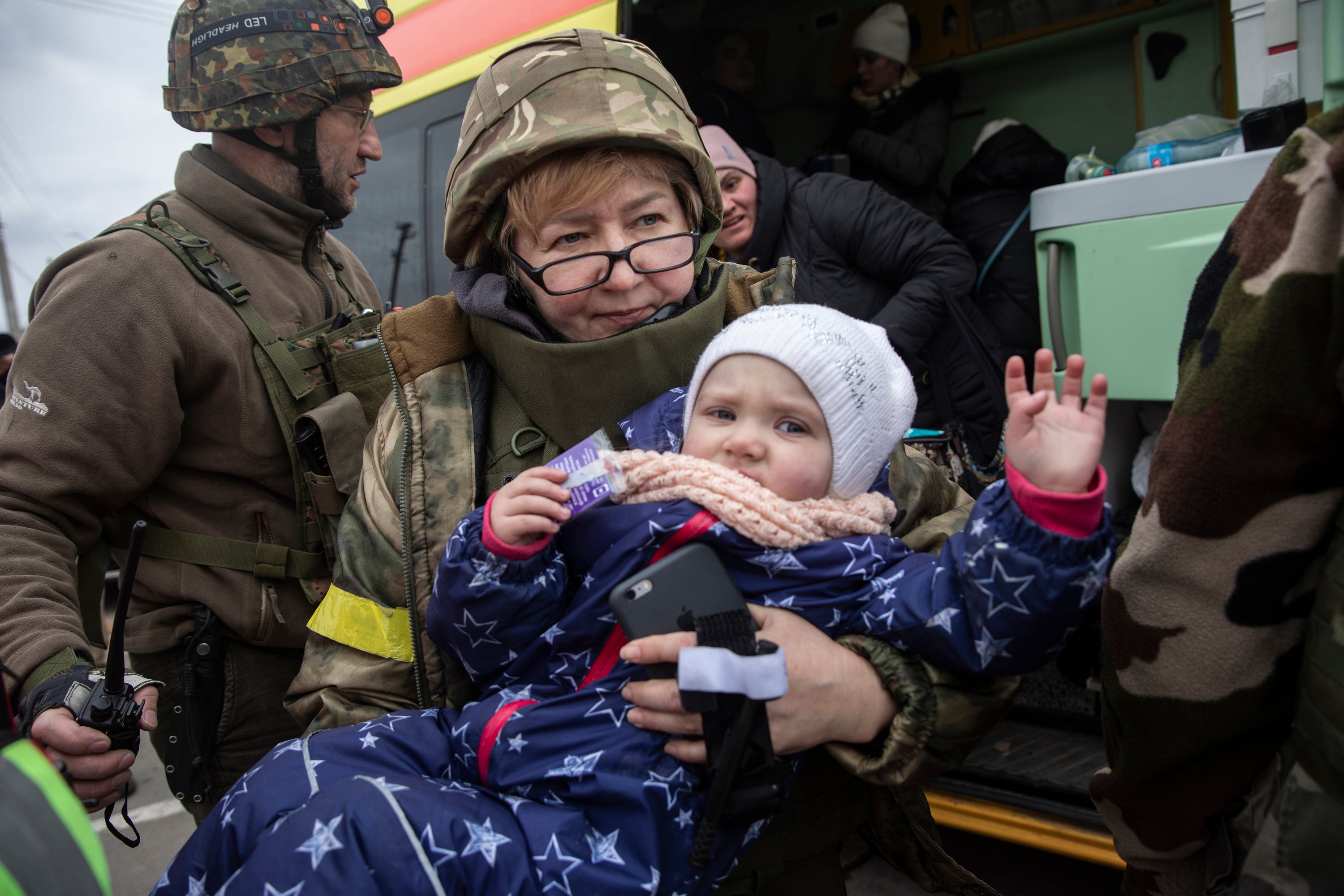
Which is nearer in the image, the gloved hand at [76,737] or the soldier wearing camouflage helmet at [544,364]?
the gloved hand at [76,737]

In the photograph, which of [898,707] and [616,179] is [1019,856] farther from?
[616,179]

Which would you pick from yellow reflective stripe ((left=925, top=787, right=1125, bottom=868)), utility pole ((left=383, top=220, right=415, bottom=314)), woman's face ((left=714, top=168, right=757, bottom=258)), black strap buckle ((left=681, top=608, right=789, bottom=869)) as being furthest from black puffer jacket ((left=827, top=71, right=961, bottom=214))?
black strap buckle ((left=681, top=608, right=789, bottom=869))

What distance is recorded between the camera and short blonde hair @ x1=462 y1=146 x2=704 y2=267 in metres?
1.53

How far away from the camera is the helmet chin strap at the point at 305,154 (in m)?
2.05

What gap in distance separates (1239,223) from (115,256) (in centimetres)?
193

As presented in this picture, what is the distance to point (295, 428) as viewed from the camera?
182 cm

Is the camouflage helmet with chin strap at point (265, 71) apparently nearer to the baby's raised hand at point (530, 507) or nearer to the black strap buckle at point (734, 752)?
the baby's raised hand at point (530, 507)

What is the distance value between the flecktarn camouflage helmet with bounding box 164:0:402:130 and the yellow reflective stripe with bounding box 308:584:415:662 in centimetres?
127

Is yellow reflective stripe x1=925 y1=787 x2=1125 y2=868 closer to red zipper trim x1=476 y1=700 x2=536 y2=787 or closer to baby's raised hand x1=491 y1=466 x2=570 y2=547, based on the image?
red zipper trim x1=476 y1=700 x2=536 y2=787

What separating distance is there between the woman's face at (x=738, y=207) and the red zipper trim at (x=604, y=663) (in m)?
2.03

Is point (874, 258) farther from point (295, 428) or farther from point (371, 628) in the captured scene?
point (371, 628)

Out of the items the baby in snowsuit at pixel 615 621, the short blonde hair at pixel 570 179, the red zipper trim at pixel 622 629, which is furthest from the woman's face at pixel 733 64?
the red zipper trim at pixel 622 629

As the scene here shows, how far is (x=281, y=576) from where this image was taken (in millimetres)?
1821

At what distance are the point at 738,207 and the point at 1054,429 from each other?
2291 millimetres
